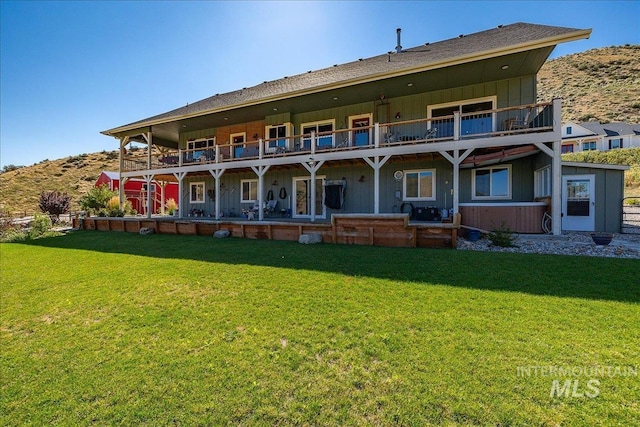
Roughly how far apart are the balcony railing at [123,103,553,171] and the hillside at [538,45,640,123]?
173 feet

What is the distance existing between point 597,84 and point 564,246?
256 feet

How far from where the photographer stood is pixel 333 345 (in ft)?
10.7

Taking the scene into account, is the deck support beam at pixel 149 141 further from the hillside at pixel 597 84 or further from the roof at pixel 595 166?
the hillside at pixel 597 84

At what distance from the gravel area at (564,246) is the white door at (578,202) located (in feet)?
4.67

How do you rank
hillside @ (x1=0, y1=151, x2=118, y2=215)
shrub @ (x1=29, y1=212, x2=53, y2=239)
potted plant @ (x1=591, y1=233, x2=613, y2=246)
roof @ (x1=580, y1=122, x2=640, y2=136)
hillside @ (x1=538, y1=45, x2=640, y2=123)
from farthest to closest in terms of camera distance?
hillside @ (x1=538, y1=45, x2=640, y2=123), roof @ (x1=580, y1=122, x2=640, y2=136), hillside @ (x1=0, y1=151, x2=118, y2=215), shrub @ (x1=29, y1=212, x2=53, y2=239), potted plant @ (x1=591, y1=233, x2=613, y2=246)

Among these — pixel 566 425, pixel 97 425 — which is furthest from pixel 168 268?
pixel 566 425

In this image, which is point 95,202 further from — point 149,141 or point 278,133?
point 278,133

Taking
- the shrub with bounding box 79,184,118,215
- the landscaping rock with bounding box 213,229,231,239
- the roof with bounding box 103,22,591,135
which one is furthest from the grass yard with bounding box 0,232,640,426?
the shrub with bounding box 79,184,118,215

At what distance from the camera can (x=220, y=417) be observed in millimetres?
2420

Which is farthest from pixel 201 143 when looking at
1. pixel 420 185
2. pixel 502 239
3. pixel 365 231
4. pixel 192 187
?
pixel 502 239

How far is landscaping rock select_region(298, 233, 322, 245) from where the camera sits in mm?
8594

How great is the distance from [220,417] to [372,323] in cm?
194

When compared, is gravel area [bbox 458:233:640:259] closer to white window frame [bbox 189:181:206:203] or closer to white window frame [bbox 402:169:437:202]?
white window frame [bbox 402:169:437:202]

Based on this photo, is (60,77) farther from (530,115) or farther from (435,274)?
(530,115)
